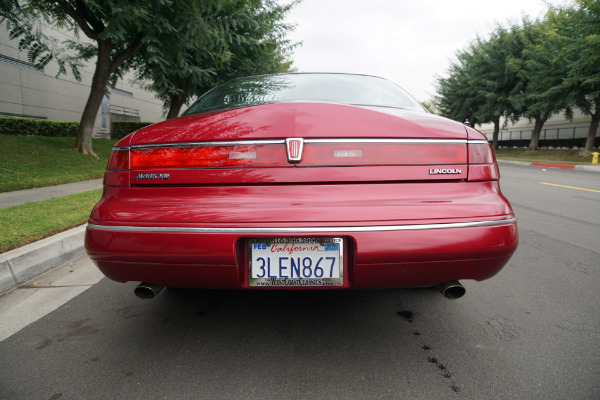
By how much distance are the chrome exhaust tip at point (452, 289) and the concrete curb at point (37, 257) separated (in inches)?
112

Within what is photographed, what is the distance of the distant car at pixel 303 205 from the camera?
63.4 inches

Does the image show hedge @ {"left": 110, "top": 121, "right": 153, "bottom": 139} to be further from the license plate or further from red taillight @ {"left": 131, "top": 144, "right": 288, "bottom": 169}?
the license plate

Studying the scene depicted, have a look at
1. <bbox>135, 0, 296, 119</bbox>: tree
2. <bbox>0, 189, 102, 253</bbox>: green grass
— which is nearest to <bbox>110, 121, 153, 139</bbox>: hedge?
<bbox>135, 0, 296, 119</bbox>: tree

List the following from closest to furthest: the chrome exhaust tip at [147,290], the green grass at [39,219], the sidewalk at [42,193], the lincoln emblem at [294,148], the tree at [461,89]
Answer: the lincoln emblem at [294,148]
the chrome exhaust tip at [147,290]
the green grass at [39,219]
the sidewalk at [42,193]
the tree at [461,89]

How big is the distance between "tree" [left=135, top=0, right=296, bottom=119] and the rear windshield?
6.68m

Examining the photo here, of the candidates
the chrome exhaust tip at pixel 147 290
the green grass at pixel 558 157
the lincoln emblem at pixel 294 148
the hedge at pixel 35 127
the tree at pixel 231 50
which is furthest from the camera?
the green grass at pixel 558 157

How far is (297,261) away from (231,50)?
38.9 ft

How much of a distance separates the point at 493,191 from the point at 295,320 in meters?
1.23

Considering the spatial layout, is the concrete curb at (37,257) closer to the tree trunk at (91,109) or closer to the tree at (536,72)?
the tree trunk at (91,109)

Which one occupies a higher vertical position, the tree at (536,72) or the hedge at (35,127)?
the tree at (536,72)

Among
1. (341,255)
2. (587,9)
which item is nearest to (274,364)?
(341,255)

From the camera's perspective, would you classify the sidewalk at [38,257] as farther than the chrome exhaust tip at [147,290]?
Yes

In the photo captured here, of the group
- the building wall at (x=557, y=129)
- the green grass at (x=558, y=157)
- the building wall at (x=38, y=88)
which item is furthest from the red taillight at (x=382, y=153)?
the building wall at (x=557, y=129)

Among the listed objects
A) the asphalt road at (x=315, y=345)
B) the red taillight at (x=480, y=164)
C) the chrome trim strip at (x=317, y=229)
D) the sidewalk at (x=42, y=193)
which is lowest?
the asphalt road at (x=315, y=345)
